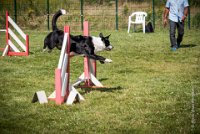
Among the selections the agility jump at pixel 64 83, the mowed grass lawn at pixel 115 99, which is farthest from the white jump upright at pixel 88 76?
the agility jump at pixel 64 83

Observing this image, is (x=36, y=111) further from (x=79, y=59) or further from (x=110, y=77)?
(x=79, y=59)

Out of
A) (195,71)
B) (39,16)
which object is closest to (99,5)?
(39,16)

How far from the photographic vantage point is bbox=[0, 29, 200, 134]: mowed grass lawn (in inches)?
199

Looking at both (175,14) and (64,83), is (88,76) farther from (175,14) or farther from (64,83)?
(175,14)

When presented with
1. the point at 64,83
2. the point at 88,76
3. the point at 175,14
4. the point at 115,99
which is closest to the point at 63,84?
the point at 64,83

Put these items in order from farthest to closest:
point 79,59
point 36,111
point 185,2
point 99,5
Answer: point 99,5 → point 185,2 → point 79,59 → point 36,111

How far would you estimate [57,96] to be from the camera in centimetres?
611

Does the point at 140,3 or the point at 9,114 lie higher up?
the point at 140,3

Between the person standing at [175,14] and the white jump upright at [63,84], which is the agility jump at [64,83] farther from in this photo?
the person standing at [175,14]

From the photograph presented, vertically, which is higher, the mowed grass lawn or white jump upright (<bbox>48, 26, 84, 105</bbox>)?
white jump upright (<bbox>48, 26, 84, 105</bbox>)

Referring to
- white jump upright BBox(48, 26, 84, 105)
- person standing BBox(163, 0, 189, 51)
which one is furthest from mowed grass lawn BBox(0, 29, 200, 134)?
person standing BBox(163, 0, 189, 51)

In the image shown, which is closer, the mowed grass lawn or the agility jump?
the mowed grass lawn

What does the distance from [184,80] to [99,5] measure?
60.6 feet

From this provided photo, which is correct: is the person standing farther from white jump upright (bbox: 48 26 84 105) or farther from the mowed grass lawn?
white jump upright (bbox: 48 26 84 105)
